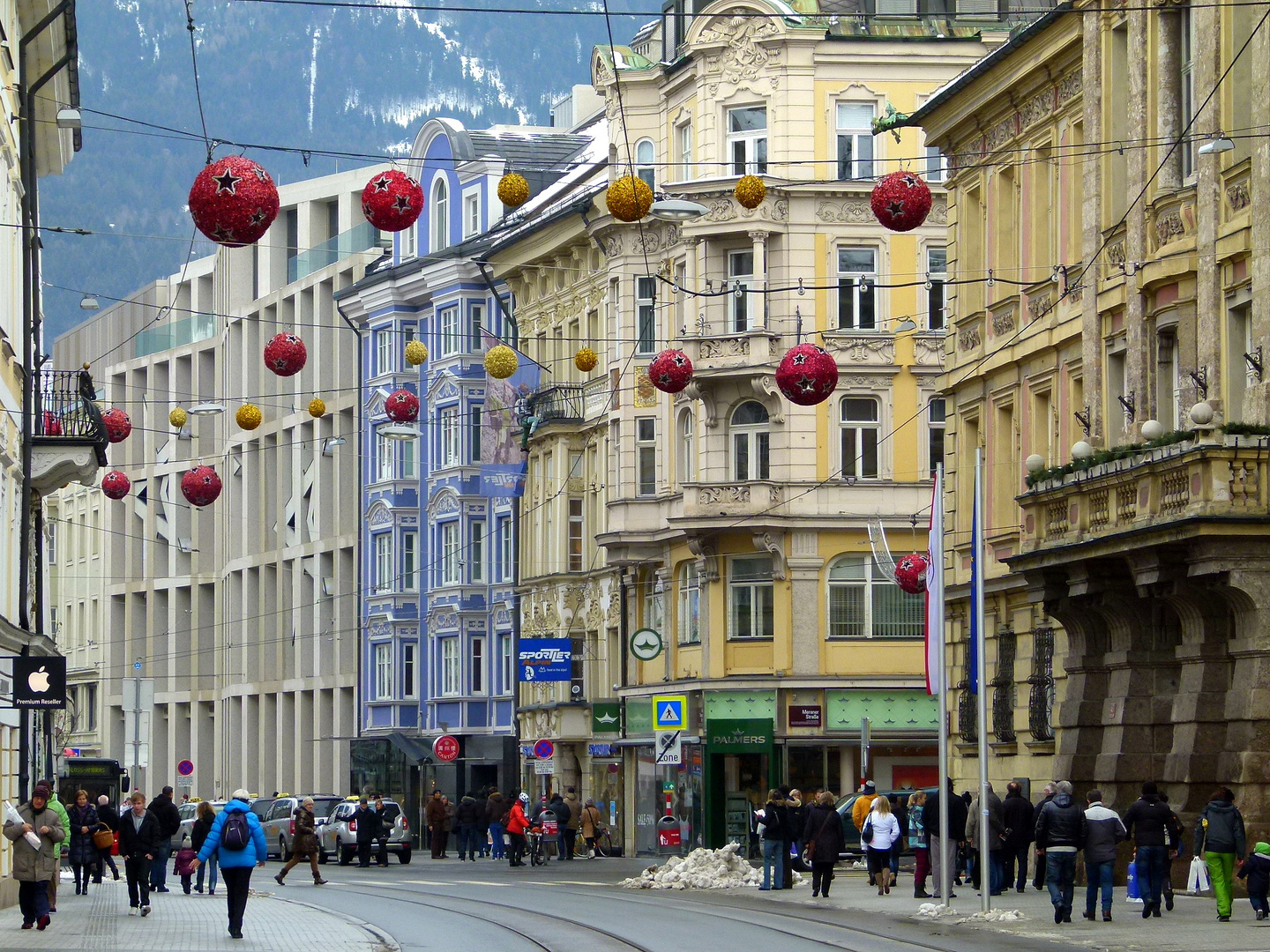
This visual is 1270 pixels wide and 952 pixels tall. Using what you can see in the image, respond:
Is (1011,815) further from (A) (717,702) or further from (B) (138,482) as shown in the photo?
(B) (138,482)

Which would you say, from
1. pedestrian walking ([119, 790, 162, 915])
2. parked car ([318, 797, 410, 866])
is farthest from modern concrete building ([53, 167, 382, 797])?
pedestrian walking ([119, 790, 162, 915])

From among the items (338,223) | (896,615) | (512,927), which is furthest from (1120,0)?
(338,223)

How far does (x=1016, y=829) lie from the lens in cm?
3259

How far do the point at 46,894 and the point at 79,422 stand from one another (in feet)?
40.2

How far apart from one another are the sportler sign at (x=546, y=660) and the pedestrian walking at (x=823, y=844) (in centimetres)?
2188

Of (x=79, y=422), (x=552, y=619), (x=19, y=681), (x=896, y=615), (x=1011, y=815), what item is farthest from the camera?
(x=552, y=619)

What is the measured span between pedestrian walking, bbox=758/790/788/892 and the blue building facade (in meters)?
32.3

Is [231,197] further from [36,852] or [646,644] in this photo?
[646,644]

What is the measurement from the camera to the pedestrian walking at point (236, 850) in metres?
25.5

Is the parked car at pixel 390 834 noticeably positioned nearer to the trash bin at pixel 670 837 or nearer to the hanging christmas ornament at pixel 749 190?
the trash bin at pixel 670 837

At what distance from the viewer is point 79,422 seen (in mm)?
39062

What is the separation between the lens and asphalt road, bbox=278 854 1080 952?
79.8 feet

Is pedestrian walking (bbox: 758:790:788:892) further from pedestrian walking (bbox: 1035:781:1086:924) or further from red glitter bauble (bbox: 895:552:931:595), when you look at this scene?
red glitter bauble (bbox: 895:552:931:595)

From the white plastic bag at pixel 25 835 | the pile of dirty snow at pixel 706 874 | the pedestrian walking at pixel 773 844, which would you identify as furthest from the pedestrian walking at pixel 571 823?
the white plastic bag at pixel 25 835
